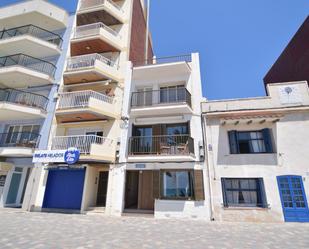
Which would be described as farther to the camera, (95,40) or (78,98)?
(95,40)

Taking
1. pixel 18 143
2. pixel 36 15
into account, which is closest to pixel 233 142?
pixel 18 143

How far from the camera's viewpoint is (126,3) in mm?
17562

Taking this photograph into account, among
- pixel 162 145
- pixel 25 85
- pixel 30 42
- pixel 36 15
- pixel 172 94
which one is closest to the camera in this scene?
pixel 162 145

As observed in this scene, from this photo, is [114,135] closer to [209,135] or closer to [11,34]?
[209,135]

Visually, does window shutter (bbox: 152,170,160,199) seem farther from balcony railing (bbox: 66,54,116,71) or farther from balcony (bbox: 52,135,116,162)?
balcony railing (bbox: 66,54,116,71)

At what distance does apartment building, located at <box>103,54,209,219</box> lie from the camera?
1126cm

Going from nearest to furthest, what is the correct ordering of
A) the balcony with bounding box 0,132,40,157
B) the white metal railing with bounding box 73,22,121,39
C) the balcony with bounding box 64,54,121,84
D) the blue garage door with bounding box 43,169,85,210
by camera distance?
the blue garage door with bounding box 43,169,85,210
the balcony with bounding box 0,132,40,157
the balcony with bounding box 64,54,121,84
the white metal railing with bounding box 73,22,121,39

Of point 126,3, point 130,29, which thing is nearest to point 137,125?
point 130,29

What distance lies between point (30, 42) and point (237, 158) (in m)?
18.7

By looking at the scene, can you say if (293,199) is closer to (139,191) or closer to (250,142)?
(250,142)

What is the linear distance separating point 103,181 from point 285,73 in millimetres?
19317

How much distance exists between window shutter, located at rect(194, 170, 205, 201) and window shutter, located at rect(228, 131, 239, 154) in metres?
2.47

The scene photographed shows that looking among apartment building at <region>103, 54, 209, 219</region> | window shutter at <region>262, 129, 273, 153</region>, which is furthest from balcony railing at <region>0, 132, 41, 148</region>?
window shutter at <region>262, 129, 273, 153</region>

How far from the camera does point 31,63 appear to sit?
55.4 feet
